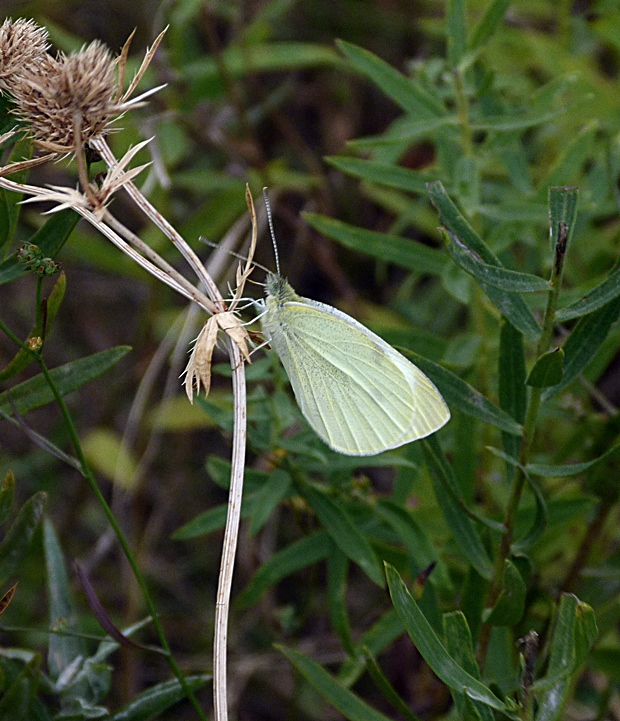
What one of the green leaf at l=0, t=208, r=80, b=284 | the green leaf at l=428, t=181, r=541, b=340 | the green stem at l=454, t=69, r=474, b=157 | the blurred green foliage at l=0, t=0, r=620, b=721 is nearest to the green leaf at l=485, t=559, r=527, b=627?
the blurred green foliage at l=0, t=0, r=620, b=721

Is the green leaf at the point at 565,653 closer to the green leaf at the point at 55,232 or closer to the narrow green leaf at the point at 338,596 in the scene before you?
the narrow green leaf at the point at 338,596

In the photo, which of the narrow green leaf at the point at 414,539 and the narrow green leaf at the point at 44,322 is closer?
the narrow green leaf at the point at 44,322

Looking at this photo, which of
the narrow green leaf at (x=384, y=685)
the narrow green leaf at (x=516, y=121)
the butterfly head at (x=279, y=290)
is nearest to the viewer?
the narrow green leaf at (x=384, y=685)

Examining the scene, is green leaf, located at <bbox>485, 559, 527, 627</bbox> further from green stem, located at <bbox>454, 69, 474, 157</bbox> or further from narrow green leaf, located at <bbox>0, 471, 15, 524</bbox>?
green stem, located at <bbox>454, 69, 474, 157</bbox>

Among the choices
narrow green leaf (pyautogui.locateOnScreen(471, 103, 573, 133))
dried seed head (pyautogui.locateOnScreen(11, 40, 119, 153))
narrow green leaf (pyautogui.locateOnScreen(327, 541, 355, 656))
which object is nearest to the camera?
dried seed head (pyautogui.locateOnScreen(11, 40, 119, 153))

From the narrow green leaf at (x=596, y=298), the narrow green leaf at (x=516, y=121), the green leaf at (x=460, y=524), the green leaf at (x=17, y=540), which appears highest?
the narrow green leaf at (x=516, y=121)

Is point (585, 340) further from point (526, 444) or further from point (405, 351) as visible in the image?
point (405, 351)

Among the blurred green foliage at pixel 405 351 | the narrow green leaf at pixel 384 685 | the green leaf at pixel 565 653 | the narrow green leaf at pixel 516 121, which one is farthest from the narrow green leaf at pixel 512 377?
the narrow green leaf at pixel 516 121
